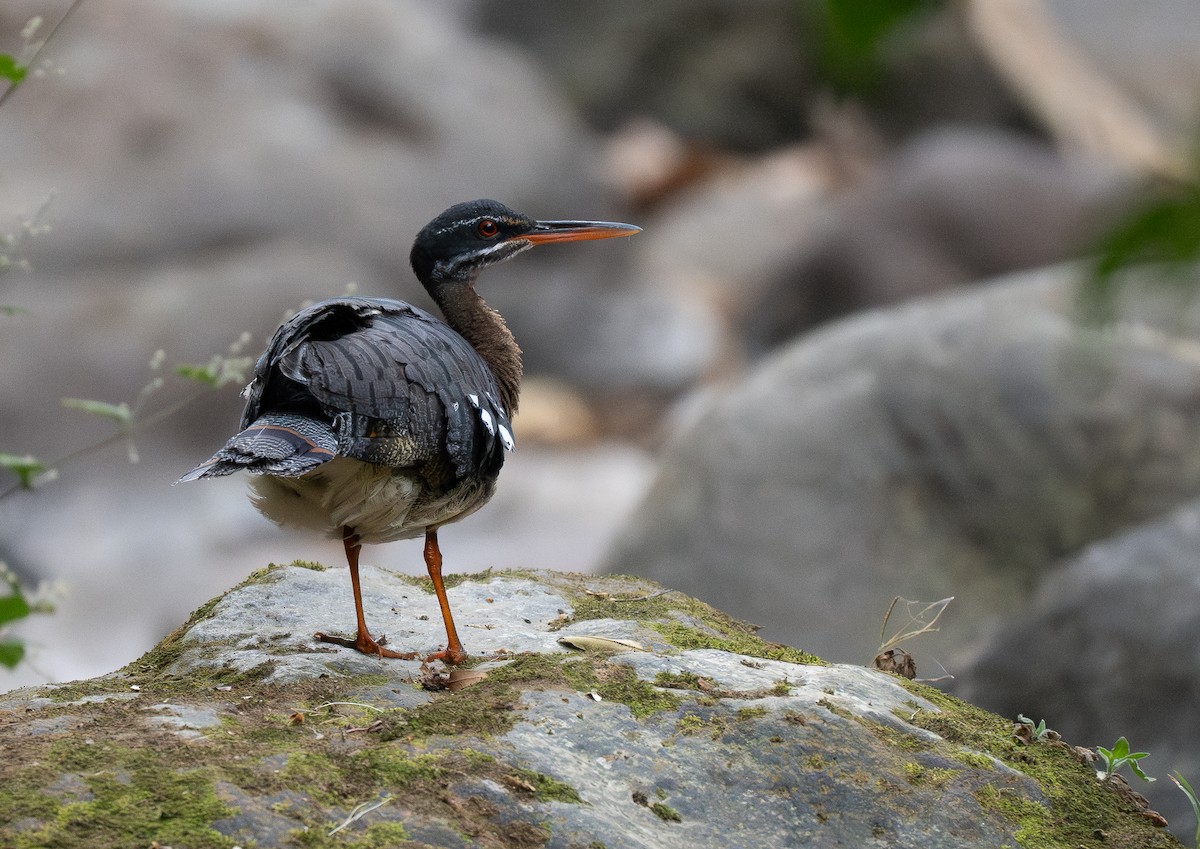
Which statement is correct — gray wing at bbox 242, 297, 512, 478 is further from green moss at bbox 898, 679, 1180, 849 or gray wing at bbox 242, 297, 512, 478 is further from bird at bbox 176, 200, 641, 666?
green moss at bbox 898, 679, 1180, 849

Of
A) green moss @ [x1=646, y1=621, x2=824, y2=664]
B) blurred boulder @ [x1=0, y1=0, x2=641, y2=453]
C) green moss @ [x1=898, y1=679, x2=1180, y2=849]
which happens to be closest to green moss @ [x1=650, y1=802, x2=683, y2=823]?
green moss @ [x1=898, y1=679, x2=1180, y2=849]

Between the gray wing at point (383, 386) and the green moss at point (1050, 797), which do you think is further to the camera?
the gray wing at point (383, 386)

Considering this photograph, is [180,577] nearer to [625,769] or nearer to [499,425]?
[499,425]

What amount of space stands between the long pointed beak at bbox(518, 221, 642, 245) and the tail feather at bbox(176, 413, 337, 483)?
1.75 metres

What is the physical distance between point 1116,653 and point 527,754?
3.49 metres

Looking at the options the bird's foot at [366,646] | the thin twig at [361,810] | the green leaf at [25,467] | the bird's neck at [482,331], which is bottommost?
the thin twig at [361,810]

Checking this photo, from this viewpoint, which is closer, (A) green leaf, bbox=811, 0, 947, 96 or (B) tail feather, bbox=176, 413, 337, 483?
(A) green leaf, bbox=811, 0, 947, 96

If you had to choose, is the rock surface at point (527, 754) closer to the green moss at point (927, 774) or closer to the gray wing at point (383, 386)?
the green moss at point (927, 774)

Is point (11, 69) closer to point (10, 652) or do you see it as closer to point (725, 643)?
point (10, 652)

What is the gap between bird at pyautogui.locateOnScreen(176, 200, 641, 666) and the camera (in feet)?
12.6

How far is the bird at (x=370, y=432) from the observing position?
3.85 meters

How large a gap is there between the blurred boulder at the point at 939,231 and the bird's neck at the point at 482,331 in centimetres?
938

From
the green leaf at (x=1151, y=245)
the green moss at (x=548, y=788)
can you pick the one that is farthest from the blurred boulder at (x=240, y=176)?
the green leaf at (x=1151, y=245)

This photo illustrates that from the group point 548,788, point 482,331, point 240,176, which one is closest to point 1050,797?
point 548,788
